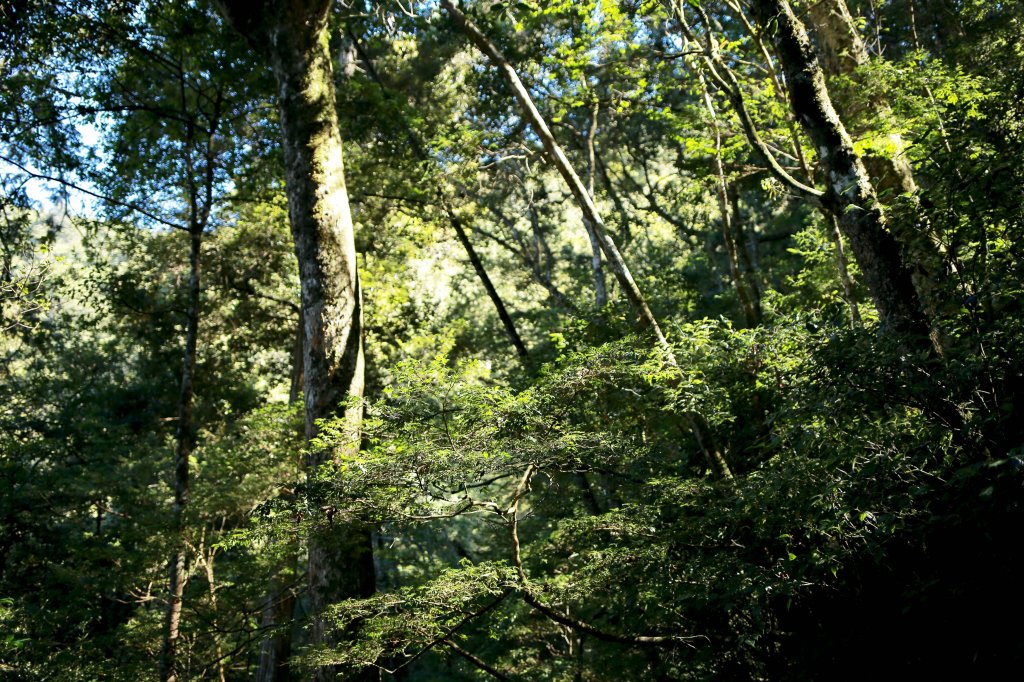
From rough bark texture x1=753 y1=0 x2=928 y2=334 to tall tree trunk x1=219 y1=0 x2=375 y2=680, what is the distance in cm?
360

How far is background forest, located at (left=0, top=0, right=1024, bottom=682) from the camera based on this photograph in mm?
3447

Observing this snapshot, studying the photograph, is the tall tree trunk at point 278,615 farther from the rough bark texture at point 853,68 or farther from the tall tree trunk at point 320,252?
the rough bark texture at point 853,68

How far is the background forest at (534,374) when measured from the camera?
3.45m

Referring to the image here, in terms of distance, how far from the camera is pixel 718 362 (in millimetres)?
5258

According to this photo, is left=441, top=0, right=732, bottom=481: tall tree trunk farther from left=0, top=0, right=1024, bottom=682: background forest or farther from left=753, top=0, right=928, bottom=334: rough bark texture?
left=753, top=0, right=928, bottom=334: rough bark texture

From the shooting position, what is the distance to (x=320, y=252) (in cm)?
553

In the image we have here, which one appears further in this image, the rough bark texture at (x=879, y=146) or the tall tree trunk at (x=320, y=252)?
the tall tree trunk at (x=320, y=252)

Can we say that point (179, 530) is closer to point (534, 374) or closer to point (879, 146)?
point (534, 374)

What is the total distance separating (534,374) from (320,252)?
11.5 ft

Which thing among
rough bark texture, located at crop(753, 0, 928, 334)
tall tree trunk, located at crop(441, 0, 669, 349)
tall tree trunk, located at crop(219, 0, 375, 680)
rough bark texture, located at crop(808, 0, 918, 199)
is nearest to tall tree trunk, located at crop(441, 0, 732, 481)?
tall tree trunk, located at crop(441, 0, 669, 349)

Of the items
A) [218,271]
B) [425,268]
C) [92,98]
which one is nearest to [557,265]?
[425,268]

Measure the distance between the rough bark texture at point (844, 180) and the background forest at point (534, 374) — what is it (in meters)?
0.02

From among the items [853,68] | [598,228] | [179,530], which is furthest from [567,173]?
[179,530]

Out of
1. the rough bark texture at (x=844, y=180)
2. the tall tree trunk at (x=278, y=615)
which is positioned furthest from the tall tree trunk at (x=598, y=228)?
the tall tree trunk at (x=278, y=615)
